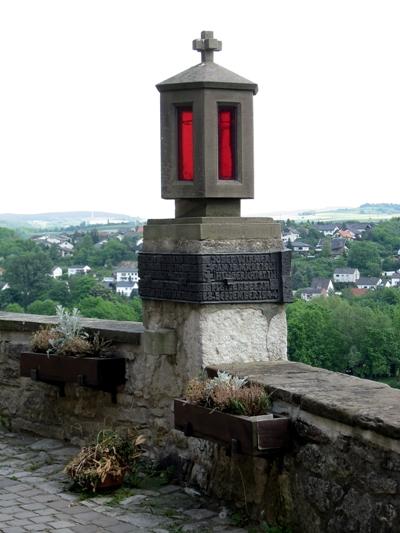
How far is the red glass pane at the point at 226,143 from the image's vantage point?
5852 millimetres

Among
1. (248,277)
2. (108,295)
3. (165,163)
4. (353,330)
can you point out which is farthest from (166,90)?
(353,330)

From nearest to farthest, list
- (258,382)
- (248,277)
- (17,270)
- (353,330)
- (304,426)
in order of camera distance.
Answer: (304,426) → (258,382) → (248,277) → (17,270) → (353,330)

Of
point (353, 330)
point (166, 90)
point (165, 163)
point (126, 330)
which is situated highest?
point (166, 90)

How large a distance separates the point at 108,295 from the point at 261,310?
29.1 metres

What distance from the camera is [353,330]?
61.2m

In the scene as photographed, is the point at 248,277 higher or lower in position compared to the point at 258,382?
higher

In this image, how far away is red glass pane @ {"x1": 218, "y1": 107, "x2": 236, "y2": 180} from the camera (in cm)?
585

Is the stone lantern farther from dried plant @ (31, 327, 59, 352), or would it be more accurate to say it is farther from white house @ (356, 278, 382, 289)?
white house @ (356, 278, 382, 289)

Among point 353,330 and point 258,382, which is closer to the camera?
point 258,382

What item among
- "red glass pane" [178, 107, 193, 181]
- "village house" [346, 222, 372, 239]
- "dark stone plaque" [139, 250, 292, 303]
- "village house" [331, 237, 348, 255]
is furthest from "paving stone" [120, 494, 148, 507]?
"village house" [346, 222, 372, 239]

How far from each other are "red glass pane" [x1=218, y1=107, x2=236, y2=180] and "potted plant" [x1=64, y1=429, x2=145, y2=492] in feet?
5.16

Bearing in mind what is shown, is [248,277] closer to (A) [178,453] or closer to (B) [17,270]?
(A) [178,453]

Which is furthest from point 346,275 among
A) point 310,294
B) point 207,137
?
point 207,137

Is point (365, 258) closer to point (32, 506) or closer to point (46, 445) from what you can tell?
point (46, 445)
